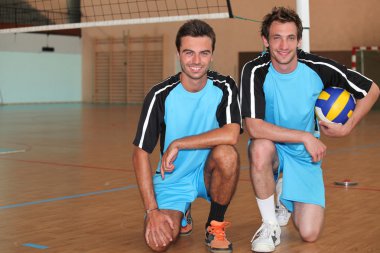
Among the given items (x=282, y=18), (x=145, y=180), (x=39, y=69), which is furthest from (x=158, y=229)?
(x=39, y=69)

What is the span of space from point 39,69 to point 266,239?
17.4 m

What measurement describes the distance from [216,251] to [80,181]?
7.88 feet

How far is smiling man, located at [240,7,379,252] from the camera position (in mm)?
3102

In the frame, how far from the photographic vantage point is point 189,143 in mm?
2986

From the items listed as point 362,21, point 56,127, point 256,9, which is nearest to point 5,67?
point 256,9

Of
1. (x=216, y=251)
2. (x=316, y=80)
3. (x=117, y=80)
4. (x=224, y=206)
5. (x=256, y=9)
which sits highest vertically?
(x=256, y=9)

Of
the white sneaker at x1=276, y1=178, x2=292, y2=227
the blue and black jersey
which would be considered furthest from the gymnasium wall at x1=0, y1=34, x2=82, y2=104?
the blue and black jersey

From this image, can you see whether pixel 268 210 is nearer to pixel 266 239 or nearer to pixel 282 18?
pixel 266 239

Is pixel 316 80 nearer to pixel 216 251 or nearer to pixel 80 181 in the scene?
pixel 216 251

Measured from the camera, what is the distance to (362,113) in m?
3.31

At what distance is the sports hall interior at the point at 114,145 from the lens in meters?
3.32

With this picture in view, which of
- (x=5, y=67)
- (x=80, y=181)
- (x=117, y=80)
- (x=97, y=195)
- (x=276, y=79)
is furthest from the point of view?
(x=117, y=80)

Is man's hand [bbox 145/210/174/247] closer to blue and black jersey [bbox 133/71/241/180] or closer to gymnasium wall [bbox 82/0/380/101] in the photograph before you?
blue and black jersey [bbox 133/71/241/180]

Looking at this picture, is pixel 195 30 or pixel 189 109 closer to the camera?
pixel 195 30
